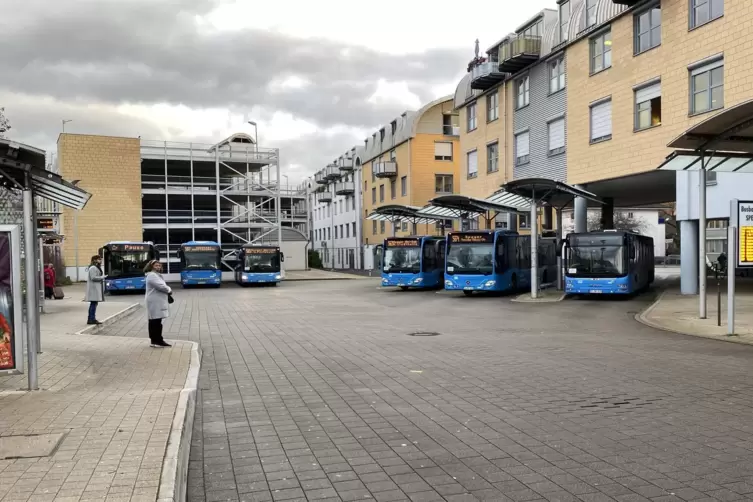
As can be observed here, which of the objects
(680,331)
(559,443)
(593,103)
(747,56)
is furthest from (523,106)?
(559,443)

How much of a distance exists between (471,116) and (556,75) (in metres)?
9.85

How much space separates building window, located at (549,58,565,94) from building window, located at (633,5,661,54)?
513cm

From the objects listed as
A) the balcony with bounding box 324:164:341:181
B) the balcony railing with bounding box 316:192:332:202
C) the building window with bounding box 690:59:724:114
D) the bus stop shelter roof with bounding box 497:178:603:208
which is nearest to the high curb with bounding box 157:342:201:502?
the bus stop shelter roof with bounding box 497:178:603:208

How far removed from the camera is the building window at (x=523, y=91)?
34094 mm

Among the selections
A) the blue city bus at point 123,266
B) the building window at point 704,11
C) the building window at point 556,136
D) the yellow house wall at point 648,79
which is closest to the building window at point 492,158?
the building window at point 556,136

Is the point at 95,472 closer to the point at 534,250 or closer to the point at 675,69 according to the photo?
the point at 534,250

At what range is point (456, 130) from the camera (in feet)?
182

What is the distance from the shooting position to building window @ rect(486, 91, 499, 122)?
37406mm

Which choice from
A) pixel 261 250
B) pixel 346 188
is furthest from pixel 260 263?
pixel 346 188

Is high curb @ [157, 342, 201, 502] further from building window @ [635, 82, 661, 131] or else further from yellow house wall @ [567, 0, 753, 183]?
building window @ [635, 82, 661, 131]

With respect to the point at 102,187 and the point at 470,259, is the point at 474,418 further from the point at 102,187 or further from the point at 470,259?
the point at 102,187

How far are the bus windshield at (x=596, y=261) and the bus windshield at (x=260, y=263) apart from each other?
20086mm

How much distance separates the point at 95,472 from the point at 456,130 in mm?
53332

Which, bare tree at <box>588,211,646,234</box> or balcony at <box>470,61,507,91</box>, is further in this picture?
bare tree at <box>588,211,646,234</box>
